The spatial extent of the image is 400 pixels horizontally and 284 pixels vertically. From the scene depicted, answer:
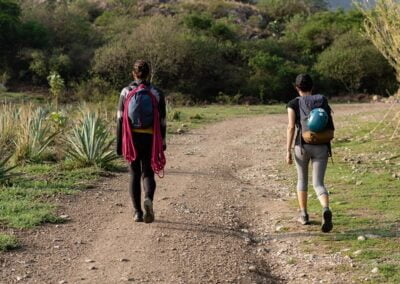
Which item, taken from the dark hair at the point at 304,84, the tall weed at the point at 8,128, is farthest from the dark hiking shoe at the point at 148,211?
the tall weed at the point at 8,128

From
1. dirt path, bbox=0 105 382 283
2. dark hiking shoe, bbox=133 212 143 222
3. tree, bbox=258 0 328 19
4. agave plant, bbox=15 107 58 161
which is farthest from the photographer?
tree, bbox=258 0 328 19

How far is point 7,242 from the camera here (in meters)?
6.06

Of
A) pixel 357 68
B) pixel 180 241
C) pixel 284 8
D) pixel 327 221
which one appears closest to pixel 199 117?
pixel 327 221

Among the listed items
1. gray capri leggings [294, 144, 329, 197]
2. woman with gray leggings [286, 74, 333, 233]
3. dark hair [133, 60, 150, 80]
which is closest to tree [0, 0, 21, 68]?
dark hair [133, 60, 150, 80]

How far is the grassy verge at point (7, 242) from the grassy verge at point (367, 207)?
3027 millimetres

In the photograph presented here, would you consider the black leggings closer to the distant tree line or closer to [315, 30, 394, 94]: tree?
the distant tree line

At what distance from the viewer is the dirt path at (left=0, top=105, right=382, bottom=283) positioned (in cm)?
547

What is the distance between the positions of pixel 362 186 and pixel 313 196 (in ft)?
3.35

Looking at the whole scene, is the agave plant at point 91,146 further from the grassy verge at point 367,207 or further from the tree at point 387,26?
the tree at point 387,26

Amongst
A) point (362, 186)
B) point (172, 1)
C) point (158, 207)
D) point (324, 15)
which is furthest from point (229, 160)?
point (172, 1)

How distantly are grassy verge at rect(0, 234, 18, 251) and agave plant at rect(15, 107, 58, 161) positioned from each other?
5.62 meters

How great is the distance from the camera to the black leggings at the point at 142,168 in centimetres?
683

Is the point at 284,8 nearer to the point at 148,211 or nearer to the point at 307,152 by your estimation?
the point at 307,152

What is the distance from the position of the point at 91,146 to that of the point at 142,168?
4.27 m
